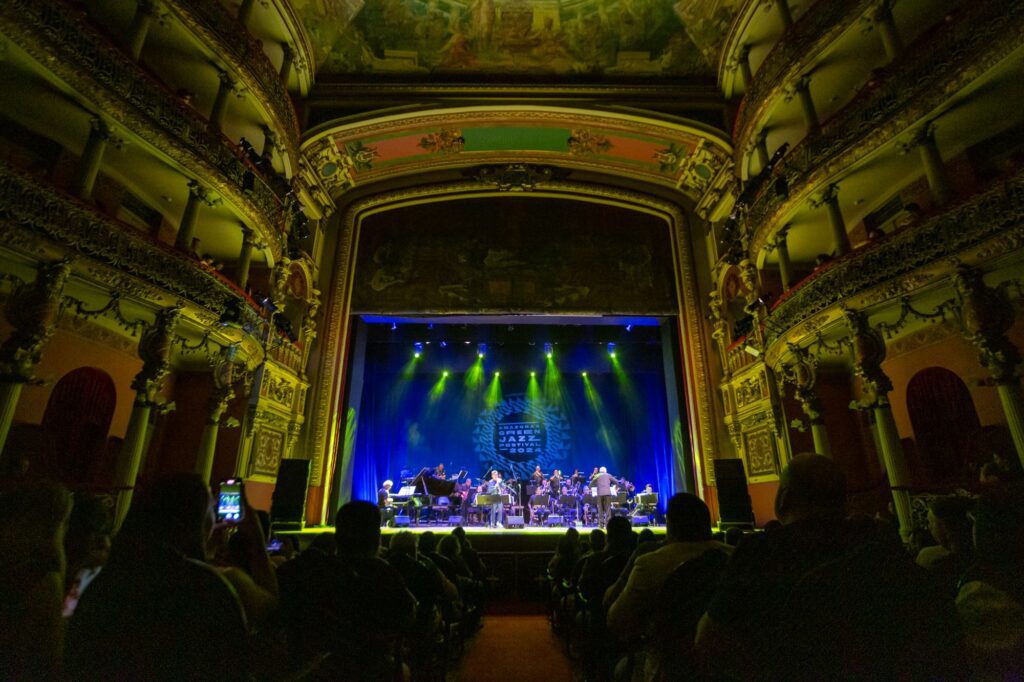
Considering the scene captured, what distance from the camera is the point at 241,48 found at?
8.27 meters

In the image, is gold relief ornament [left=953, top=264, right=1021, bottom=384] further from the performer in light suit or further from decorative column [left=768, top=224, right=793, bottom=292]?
the performer in light suit

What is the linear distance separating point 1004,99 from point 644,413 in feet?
35.3

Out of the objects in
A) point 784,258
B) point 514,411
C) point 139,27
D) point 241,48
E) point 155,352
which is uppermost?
point 241,48

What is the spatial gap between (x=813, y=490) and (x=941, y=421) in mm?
9071

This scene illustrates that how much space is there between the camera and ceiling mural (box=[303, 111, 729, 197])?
1117cm

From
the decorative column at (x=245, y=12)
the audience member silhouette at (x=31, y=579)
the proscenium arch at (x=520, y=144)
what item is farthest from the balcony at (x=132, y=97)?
the audience member silhouette at (x=31, y=579)

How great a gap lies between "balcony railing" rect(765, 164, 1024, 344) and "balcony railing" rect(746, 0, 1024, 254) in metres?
1.57

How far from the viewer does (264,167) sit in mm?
8750

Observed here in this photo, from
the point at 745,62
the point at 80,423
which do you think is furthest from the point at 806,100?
the point at 80,423

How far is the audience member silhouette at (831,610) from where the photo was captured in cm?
123

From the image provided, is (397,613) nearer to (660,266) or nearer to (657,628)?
(657,628)

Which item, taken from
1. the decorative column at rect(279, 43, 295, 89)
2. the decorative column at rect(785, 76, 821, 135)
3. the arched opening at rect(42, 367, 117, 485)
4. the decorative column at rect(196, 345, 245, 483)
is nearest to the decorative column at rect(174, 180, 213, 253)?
the decorative column at rect(196, 345, 245, 483)

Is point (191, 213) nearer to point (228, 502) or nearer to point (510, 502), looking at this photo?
point (228, 502)

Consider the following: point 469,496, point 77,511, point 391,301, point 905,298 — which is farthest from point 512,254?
point 77,511
